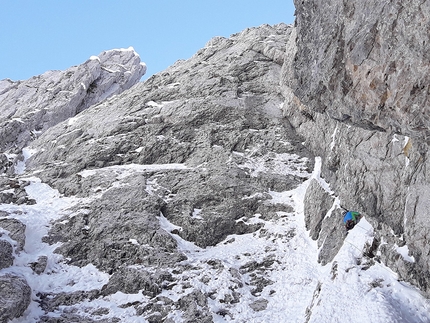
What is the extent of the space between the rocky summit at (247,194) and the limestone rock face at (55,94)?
10.2 meters

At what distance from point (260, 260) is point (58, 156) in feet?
65.4

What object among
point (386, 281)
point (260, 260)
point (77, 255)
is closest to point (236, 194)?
point (260, 260)

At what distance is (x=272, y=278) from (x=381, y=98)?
388 inches

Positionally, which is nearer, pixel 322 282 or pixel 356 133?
pixel 322 282

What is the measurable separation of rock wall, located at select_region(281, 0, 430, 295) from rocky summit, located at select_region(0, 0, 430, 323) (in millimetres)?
60

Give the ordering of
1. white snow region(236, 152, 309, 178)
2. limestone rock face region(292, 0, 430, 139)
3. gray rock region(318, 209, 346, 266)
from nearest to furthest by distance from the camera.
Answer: limestone rock face region(292, 0, 430, 139) < gray rock region(318, 209, 346, 266) < white snow region(236, 152, 309, 178)

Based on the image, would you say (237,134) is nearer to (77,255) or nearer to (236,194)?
(236,194)

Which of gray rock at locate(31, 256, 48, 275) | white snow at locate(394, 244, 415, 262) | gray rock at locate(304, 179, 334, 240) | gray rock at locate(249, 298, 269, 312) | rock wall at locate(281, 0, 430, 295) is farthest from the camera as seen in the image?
gray rock at locate(304, 179, 334, 240)

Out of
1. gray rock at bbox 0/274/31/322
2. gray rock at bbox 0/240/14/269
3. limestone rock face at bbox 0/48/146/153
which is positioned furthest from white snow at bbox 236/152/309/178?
limestone rock face at bbox 0/48/146/153

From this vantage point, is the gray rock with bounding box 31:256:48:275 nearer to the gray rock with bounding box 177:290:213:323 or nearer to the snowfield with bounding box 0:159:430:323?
the snowfield with bounding box 0:159:430:323

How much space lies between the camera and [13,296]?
1695 cm

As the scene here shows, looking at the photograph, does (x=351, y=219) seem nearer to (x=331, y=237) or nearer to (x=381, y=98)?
(x=331, y=237)

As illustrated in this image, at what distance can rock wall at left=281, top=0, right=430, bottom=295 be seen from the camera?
11.7 metres

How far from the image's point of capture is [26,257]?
2089 centimetres
